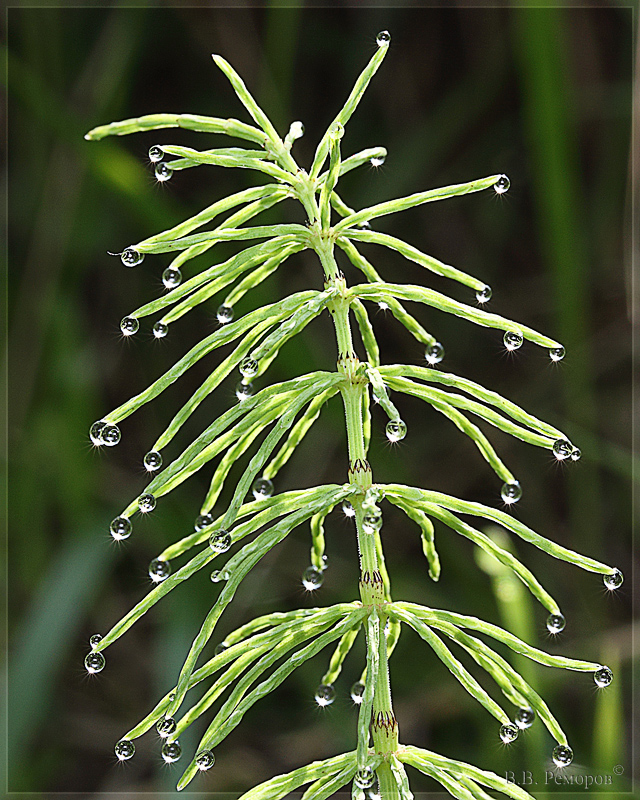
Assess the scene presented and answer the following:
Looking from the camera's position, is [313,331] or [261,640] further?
[313,331]

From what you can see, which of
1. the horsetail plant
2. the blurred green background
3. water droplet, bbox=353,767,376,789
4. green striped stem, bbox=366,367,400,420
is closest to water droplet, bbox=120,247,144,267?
the horsetail plant

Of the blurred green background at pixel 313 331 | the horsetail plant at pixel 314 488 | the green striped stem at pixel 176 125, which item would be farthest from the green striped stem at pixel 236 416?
the blurred green background at pixel 313 331

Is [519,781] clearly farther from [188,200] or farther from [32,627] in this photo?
[188,200]

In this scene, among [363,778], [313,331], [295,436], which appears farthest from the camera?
[313,331]

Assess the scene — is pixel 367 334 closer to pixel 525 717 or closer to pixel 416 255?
pixel 416 255

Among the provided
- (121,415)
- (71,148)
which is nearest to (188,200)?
(71,148)

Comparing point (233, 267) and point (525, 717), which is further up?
point (233, 267)

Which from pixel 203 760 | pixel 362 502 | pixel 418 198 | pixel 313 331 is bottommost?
pixel 203 760

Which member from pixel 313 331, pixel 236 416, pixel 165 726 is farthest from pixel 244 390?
pixel 313 331
